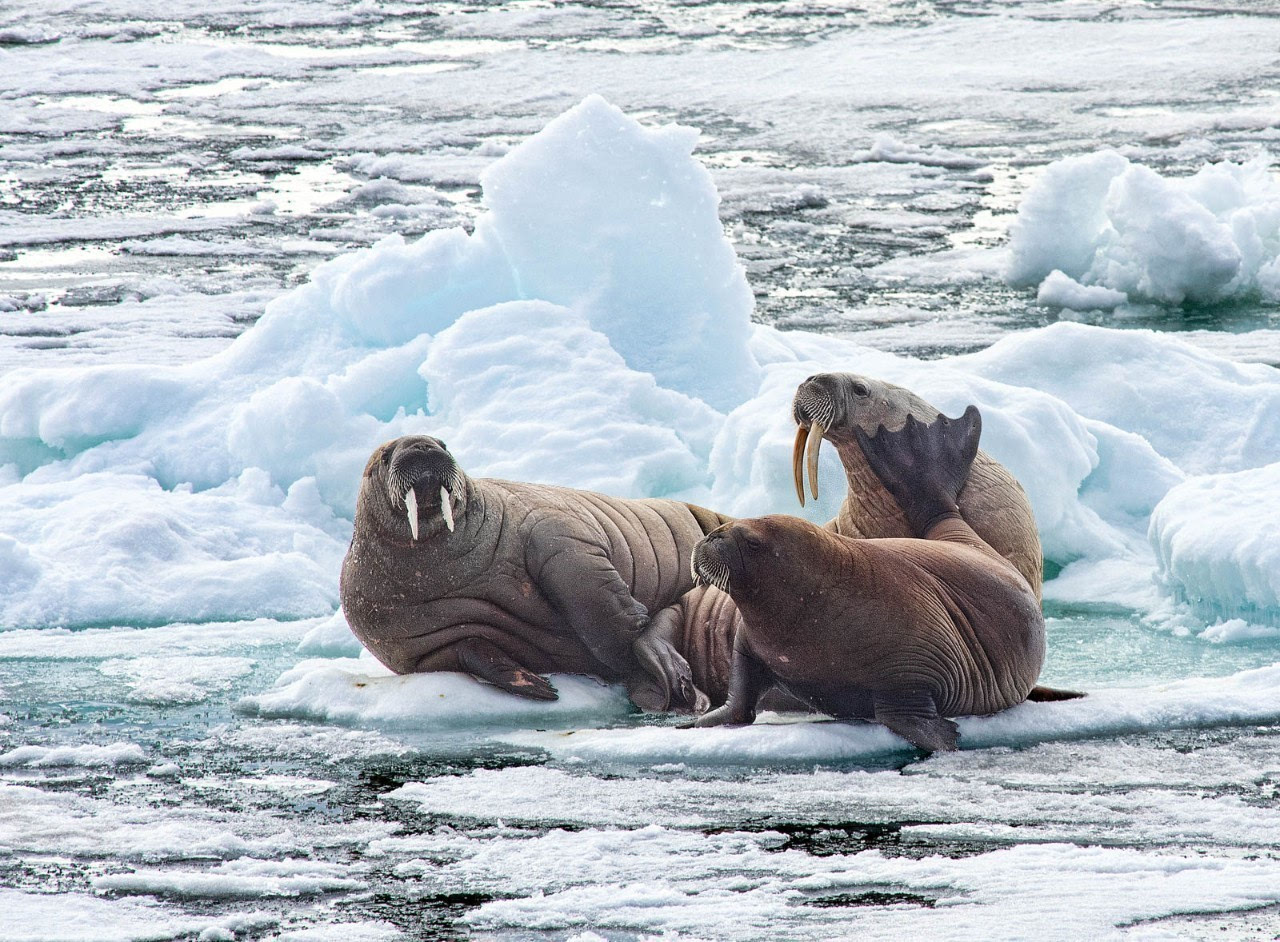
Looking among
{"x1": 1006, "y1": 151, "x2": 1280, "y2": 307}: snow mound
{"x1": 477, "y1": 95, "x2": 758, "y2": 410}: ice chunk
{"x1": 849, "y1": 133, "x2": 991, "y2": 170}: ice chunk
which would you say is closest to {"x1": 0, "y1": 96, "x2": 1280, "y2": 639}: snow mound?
{"x1": 477, "y1": 95, "x2": 758, "y2": 410}: ice chunk

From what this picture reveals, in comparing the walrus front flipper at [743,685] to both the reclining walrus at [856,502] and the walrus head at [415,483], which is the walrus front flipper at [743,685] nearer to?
the reclining walrus at [856,502]

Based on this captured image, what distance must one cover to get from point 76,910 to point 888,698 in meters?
2.30

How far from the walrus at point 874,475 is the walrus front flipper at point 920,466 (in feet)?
0.09

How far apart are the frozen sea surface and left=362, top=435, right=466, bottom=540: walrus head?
52 centimetres

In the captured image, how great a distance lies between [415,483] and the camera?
18.1 feet

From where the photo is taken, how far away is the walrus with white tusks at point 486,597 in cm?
562

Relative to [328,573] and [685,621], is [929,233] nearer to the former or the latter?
[328,573]

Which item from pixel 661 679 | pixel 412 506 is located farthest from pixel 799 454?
pixel 412 506

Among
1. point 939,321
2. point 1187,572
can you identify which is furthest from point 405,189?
point 1187,572

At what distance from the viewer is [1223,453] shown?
27.8ft

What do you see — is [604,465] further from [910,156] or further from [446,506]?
[910,156]

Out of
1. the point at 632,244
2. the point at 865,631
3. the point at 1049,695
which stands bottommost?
the point at 1049,695

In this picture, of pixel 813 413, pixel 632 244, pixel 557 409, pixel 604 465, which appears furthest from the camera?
pixel 632 244

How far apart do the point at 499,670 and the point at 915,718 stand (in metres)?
1.36
